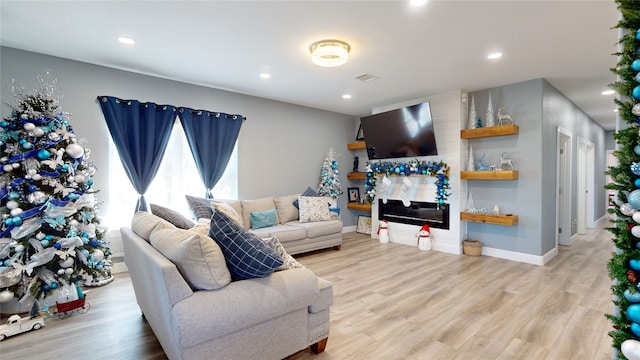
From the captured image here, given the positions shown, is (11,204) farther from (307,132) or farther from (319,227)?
(307,132)

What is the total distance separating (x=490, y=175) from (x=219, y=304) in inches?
167

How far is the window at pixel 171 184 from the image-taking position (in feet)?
12.9

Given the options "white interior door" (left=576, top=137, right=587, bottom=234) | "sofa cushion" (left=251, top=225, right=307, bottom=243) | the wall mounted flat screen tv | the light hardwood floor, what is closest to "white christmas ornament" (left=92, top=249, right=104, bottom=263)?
the light hardwood floor

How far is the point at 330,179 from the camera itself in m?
6.11

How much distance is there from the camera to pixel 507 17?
2.57 meters

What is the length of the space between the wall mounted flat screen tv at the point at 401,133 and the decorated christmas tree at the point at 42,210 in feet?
14.5

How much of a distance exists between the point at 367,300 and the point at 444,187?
265 cm

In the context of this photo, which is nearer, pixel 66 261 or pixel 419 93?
pixel 66 261

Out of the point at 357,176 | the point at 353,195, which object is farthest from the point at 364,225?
the point at 357,176

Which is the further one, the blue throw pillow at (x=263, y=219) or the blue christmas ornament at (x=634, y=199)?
the blue throw pillow at (x=263, y=219)

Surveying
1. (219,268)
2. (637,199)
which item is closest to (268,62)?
(219,268)

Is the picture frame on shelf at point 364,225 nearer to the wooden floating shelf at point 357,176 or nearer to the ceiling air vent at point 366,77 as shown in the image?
the wooden floating shelf at point 357,176

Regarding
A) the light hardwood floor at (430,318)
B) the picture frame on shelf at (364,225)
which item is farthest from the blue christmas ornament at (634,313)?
the picture frame on shelf at (364,225)

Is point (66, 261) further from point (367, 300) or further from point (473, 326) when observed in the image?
point (473, 326)
